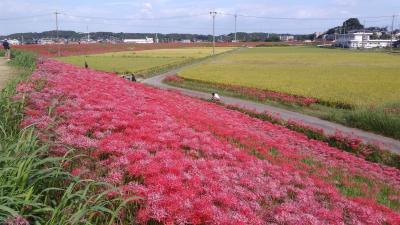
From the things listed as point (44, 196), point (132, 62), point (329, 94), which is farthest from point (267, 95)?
point (132, 62)

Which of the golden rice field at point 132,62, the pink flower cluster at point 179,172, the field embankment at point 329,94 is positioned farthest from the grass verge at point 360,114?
the golden rice field at point 132,62

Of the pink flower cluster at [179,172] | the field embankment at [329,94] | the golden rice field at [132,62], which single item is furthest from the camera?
the golden rice field at [132,62]

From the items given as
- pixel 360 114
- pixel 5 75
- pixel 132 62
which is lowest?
pixel 360 114

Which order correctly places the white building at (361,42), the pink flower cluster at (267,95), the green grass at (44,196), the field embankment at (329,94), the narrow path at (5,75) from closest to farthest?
the green grass at (44,196) → the narrow path at (5,75) → the field embankment at (329,94) → the pink flower cluster at (267,95) → the white building at (361,42)

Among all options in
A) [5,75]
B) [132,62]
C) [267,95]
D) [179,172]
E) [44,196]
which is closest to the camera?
[44,196]

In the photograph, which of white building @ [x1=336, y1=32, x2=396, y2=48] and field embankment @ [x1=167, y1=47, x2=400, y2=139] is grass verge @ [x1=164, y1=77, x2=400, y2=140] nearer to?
field embankment @ [x1=167, y1=47, x2=400, y2=139]

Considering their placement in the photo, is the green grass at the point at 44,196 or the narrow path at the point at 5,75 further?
the narrow path at the point at 5,75

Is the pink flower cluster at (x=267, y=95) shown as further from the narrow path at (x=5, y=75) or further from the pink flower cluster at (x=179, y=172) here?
the pink flower cluster at (x=179, y=172)

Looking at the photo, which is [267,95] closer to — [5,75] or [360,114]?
[360,114]

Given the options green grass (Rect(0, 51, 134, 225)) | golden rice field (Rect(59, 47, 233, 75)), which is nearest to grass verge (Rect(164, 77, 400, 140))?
green grass (Rect(0, 51, 134, 225))

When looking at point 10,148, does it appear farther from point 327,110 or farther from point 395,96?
point 395,96

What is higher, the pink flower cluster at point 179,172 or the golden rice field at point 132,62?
the golden rice field at point 132,62

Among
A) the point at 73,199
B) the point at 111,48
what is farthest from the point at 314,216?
the point at 111,48

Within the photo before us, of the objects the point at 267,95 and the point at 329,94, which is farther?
the point at 267,95
